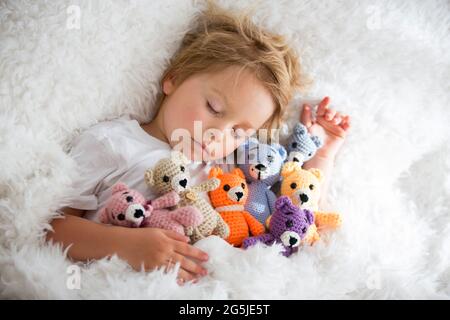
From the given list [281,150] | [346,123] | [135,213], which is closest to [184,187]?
[135,213]

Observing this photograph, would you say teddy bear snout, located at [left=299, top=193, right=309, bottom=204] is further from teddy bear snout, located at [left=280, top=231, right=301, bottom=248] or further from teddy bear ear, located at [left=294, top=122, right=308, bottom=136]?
teddy bear ear, located at [left=294, top=122, right=308, bottom=136]

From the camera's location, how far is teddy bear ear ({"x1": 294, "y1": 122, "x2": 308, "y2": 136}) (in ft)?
4.36

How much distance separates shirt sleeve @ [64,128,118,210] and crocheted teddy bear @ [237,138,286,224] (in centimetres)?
36

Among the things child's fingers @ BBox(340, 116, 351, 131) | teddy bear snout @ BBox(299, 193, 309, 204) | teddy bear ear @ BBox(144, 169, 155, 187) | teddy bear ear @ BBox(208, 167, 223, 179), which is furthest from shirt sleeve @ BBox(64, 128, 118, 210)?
child's fingers @ BBox(340, 116, 351, 131)

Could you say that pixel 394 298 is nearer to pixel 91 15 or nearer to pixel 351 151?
pixel 351 151

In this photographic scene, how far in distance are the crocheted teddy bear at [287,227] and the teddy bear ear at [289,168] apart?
143 mm

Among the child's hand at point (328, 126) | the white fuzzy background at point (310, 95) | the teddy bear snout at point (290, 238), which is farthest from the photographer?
the child's hand at point (328, 126)

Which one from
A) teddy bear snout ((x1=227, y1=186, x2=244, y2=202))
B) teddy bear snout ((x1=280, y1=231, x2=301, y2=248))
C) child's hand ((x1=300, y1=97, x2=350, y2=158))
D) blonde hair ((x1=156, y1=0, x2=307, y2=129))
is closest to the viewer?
teddy bear snout ((x1=280, y1=231, x2=301, y2=248))

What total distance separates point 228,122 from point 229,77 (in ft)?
0.41

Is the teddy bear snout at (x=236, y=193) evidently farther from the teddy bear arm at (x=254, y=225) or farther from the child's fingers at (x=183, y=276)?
the child's fingers at (x=183, y=276)

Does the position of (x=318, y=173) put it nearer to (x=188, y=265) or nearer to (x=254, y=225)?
(x=254, y=225)

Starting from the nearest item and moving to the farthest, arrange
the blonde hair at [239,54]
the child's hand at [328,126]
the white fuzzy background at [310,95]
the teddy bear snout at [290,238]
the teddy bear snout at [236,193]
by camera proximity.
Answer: the white fuzzy background at [310,95], the teddy bear snout at [290,238], the teddy bear snout at [236,193], the blonde hair at [239,54], the child's hand at [328,126]

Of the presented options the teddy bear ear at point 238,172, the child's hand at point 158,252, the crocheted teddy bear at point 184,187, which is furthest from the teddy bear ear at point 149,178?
the teddy bear ear at point 238,172

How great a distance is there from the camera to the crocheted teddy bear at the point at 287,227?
1034 millimetres
